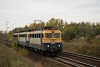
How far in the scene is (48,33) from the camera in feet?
79.7

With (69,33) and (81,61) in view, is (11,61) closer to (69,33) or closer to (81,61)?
(81,61)

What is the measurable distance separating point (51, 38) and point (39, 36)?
163cm

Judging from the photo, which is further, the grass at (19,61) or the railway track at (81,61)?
the railway track at (81,61)

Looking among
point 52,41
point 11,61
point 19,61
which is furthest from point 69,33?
point 11,61

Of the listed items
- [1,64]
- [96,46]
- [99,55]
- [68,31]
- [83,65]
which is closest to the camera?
[1,64]

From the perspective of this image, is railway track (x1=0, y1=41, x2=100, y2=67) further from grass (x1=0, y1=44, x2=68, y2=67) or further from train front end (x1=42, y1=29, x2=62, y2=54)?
train front end (x1=42, y1=29, x2=62, y2=54)

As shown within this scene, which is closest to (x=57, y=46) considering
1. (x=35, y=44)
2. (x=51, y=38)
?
(x=51, y=38)

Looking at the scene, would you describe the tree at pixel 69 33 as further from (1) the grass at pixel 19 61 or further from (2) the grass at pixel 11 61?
(2) the grass at pixel 11 61

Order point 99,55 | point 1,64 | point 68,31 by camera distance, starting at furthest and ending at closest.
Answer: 1. point 68,31
2. point 99,55
3. point 1,64

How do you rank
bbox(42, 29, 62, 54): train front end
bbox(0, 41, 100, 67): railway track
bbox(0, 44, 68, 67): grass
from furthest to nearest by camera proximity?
bbox(42, 29, 62, 54): train front end < bbox(0, 41, 100, 67): railway track < bbox(0, 44, 68, 67): grass

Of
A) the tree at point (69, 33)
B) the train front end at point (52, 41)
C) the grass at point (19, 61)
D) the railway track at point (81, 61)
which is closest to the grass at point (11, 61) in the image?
the grass at point (19, 61)

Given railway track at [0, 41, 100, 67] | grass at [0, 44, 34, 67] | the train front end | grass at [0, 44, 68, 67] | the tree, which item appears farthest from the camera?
the tree

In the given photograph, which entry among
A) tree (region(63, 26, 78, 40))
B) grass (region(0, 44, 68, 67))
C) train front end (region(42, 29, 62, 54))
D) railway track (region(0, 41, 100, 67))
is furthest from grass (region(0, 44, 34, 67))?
tree (region(63, 26, 78, 40))

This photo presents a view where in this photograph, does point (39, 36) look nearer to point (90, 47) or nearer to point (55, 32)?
point (55, 32)
